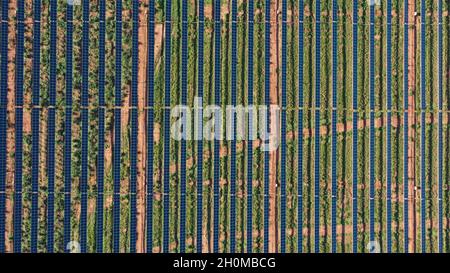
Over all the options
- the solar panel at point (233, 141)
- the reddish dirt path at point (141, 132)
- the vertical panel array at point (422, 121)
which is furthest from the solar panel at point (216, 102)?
the vertical panel array at point (422, 121)

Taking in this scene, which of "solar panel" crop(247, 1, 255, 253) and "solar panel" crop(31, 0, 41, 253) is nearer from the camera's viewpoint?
"solar panel" crop(31, 0, 41, 253)

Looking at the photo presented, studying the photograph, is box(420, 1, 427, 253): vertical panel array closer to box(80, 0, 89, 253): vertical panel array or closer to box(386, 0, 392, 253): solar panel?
box(386, 0, 392, 253): solar panel

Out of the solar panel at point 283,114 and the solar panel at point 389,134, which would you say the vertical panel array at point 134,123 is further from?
the solar panel at point 389,134

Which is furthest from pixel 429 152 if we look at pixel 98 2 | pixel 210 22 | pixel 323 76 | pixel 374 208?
pixel 98 2

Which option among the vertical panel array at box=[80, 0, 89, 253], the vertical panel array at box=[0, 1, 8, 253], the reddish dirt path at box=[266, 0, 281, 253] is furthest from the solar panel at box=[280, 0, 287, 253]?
the vertical panel array at box=[0, 1, 8, 253]

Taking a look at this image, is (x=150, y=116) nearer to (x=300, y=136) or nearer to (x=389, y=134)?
(x=300, y=136)
